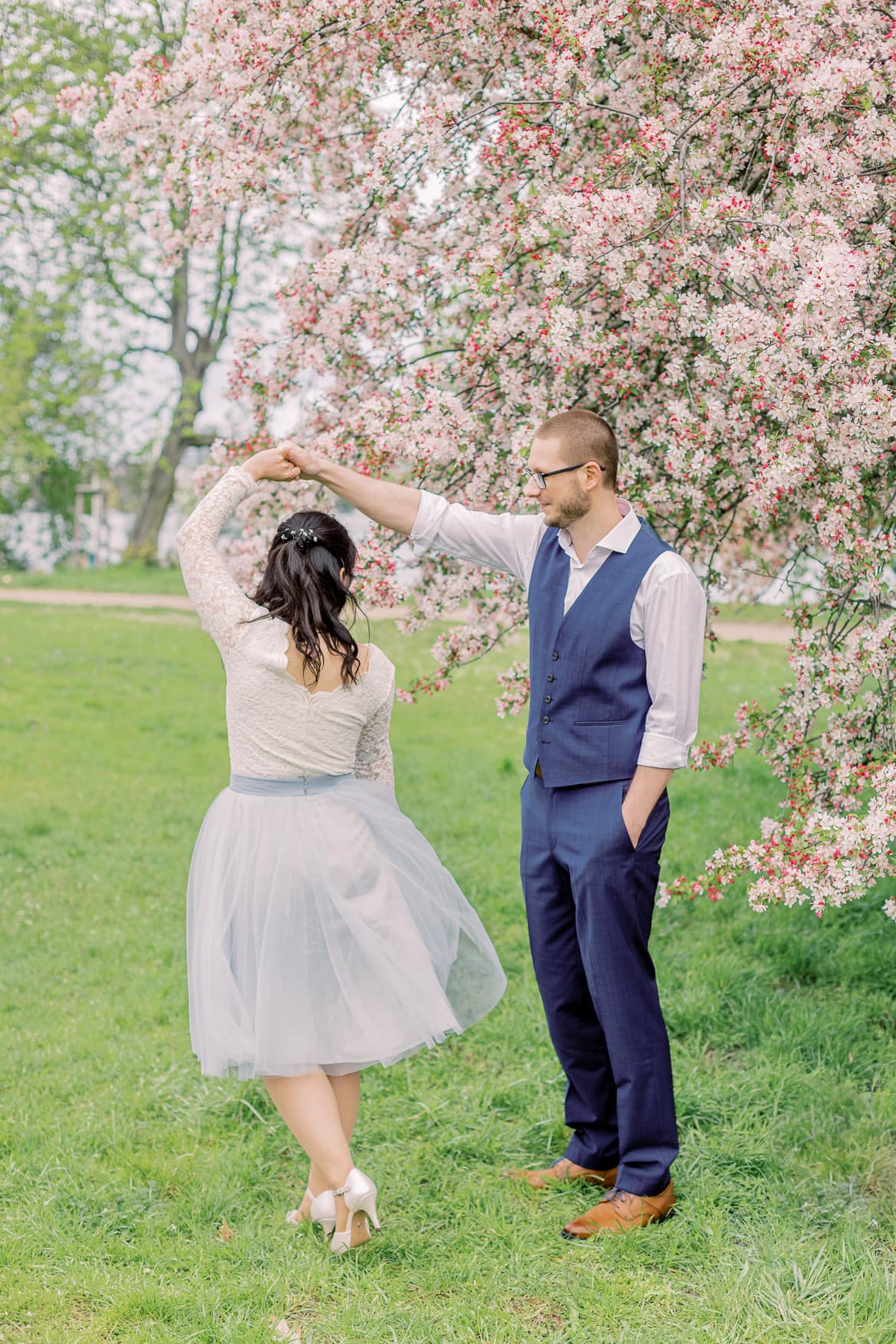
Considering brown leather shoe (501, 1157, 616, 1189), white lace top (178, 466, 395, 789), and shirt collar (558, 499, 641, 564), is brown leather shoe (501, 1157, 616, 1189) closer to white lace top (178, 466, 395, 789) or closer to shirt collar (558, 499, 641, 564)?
white lace top (178, 466, 395, 789)

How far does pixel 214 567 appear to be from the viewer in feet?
12.4

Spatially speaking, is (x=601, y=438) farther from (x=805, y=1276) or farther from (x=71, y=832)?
(x=71, y=832)

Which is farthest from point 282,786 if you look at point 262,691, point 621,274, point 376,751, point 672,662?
point 621,274

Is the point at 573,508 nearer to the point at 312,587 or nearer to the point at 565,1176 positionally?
the point at 312,587

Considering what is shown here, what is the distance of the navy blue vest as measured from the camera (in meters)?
3.67

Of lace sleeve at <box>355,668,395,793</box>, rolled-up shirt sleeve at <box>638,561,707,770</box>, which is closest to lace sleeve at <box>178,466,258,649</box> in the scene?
lace sleeve at <box>355,668,395,793</box>

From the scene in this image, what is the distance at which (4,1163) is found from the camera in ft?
14.2

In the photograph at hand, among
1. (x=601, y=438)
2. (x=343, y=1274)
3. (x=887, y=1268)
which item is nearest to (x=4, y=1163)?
(x=343, y=1274)

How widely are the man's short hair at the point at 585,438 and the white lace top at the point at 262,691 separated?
857mm

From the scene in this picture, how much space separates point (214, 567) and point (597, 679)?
1.20m

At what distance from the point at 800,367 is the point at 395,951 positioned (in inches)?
87.1

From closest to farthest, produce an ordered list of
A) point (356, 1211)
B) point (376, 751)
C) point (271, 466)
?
point (356, 1211) → point (271, 466) → point (376, 751)

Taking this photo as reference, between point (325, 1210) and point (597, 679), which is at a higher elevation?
point (597, 679)

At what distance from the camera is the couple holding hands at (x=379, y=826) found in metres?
3.61
